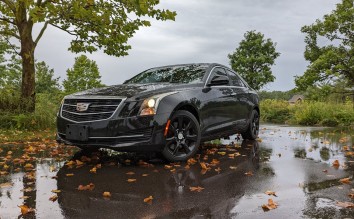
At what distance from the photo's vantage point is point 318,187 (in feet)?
14.5

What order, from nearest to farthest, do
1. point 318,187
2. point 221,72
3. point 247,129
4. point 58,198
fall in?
point 58,198, point 318,187, point 221,72, point 247,129

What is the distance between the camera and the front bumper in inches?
213

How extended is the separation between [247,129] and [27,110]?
8263 mm

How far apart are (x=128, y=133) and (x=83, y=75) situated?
4456 cm

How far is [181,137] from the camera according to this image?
5938mm

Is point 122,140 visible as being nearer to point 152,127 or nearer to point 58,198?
point 152,127

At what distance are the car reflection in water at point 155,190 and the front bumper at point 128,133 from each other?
378mm

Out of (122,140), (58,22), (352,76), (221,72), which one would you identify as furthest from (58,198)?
(352,76)

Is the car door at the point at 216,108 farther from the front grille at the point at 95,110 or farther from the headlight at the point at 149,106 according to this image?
the front grille at the point at 95,110

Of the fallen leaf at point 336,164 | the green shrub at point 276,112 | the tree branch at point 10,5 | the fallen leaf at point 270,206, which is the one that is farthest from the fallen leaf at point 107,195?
the green shrub at point 276,112

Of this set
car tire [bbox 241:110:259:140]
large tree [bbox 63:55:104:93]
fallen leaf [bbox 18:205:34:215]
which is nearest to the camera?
fallen leaf [bbox 18:205:34:215]

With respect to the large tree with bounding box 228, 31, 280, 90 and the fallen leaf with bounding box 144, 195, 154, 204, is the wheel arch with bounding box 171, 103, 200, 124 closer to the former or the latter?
the fallen leaf with bounding box 144, 195, 154, 204

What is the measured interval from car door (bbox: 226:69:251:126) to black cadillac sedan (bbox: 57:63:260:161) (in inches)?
13.3

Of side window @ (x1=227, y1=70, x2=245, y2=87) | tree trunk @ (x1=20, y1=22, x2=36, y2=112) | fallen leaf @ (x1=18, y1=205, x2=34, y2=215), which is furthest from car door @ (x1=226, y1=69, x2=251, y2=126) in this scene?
tree trunk @ (x1=20, y1=22, x2=36, y2=112)
